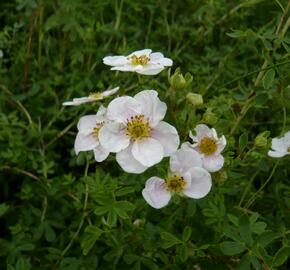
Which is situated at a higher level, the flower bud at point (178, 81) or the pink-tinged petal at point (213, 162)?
the flower bud at point (178, 81)

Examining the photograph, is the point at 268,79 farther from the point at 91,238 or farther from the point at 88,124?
the point at 91,238

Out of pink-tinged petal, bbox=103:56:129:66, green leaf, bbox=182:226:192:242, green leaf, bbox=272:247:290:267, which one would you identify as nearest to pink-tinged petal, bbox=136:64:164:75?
pink-tinged petal, bbox=103:56:129:66

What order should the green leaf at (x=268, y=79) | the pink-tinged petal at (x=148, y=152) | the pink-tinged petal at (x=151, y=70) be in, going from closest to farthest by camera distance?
the pink-tinged petal at (x=148, y=152), the pink-tinged petal at (x=151, y=70), the green leaf at (x=268, y=79)

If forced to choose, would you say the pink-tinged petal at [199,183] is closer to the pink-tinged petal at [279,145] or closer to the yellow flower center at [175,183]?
the yellow flower center at [175,183]

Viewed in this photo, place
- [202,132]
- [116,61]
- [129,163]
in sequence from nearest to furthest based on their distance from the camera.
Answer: [129,163], [202,132], [116,61]

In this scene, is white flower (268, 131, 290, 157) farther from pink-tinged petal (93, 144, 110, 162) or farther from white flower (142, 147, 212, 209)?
pink-tinged petal (93, 144, 110, 162)

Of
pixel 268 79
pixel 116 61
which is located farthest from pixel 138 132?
pixel 268 79

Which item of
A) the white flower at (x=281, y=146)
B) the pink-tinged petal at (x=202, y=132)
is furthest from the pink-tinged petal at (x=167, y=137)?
the white flower at (x=281, y=146)
